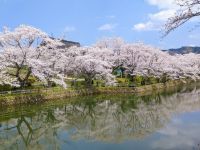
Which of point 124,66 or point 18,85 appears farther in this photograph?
point 124,66

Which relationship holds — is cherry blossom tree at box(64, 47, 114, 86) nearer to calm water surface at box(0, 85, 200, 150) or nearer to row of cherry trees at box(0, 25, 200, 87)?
row of cherry trees at box(0, 25, 200, 87)

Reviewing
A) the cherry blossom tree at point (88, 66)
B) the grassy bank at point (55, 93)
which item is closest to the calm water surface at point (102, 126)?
the grassy bank at point (55, 93)

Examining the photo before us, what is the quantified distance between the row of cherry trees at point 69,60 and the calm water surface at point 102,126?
3.71m

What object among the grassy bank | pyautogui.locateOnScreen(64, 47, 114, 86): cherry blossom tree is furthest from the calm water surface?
pyautogui.locateOnScreen(64, 47, 114, 86): cherry blossom tree

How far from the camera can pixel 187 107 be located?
3109cm

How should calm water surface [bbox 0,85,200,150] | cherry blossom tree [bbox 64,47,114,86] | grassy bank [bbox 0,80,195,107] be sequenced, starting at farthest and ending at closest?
cherry blossom tree [bbox 64,47,114,86], grassy bank [bbox 0,80,195,107], calm water surface [bbox 0,85,200,150]

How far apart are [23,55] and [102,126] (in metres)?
12.7

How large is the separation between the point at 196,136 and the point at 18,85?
17.3 metres

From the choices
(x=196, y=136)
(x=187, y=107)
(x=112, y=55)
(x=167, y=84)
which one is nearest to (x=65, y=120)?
(x=196, y=136)

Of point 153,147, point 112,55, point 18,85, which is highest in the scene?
point 112,55

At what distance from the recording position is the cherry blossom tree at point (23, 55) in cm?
3141

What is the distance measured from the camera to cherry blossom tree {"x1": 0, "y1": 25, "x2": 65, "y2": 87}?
103 feet

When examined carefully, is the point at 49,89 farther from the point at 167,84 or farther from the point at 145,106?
the point at 167,84

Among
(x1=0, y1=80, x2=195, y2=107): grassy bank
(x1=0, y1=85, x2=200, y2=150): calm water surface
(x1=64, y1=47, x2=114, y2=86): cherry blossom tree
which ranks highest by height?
(x1=64, y1=47, x2=114, y2=86): cherry blossom tree
